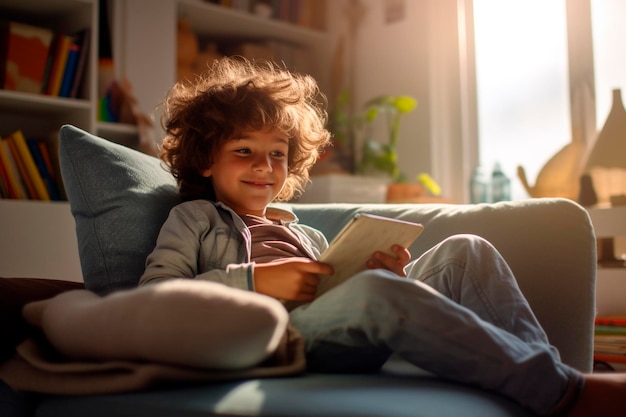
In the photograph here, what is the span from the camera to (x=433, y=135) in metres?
3.25

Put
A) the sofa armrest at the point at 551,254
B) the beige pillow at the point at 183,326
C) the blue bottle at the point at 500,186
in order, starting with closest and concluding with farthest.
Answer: the beige pillow at the point at 183,326
the sofa armrest at the point at 551,254
the blue bottle at the point at 500,186

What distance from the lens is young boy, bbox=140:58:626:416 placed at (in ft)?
3.16

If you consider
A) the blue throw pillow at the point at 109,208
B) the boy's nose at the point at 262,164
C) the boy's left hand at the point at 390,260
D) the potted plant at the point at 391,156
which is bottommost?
the boy's left hand at the point at 390,260

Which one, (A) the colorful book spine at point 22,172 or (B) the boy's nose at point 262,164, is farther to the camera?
(A) the colorful book spine at point 22,172

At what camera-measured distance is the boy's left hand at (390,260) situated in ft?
4.04

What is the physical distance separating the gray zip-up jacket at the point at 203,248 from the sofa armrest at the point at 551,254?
36 cm

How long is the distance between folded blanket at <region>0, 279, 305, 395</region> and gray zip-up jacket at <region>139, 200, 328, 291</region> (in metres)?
0.25

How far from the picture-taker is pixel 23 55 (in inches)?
103

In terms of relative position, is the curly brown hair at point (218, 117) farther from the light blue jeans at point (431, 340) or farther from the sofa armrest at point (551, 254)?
the light blue jeans at point (431, 340)

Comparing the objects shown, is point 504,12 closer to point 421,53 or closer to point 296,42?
point 421,53

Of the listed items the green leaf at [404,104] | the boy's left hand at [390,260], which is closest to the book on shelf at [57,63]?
the green leaf at [404,104]

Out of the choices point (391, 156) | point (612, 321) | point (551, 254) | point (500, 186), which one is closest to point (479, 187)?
point (500, 186)

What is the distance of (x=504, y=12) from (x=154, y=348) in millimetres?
2661

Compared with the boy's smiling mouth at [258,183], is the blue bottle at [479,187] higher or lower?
higher
